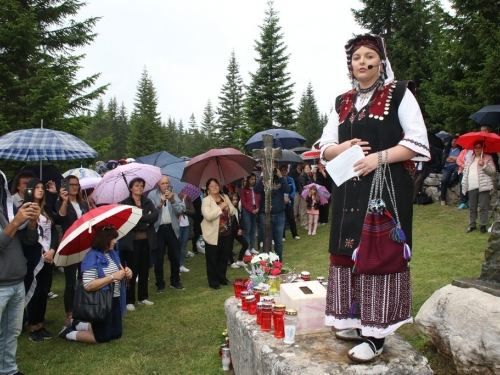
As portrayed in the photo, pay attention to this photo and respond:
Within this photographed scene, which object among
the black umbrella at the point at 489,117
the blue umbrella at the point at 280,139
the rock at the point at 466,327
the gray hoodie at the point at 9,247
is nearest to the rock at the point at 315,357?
the rock at the point at 466,327

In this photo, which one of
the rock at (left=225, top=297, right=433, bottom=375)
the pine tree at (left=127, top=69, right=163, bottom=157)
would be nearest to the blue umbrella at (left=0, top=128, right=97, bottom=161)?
the rock at (left=225, top=297, right=433, bottom=375)

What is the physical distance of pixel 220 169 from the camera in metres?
8.89

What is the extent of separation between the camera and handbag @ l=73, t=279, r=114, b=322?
5.29 meters

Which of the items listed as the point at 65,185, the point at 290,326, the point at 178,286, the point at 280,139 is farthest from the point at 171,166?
the point at 290,326

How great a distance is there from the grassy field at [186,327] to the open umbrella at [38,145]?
259 centimetres

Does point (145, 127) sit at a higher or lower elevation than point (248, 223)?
higher

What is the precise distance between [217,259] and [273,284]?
13.4 ft

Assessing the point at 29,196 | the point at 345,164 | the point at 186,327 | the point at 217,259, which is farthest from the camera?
the point at 217,259

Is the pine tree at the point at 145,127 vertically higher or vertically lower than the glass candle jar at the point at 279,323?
higher

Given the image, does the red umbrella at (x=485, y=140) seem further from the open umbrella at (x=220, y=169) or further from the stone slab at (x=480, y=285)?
the stone slab at (x=480, y=285)

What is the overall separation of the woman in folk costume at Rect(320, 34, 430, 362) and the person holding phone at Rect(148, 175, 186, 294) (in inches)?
209

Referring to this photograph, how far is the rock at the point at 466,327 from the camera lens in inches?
135

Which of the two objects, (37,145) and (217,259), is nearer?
(37,145)

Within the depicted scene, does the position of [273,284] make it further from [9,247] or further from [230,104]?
[230,104]
